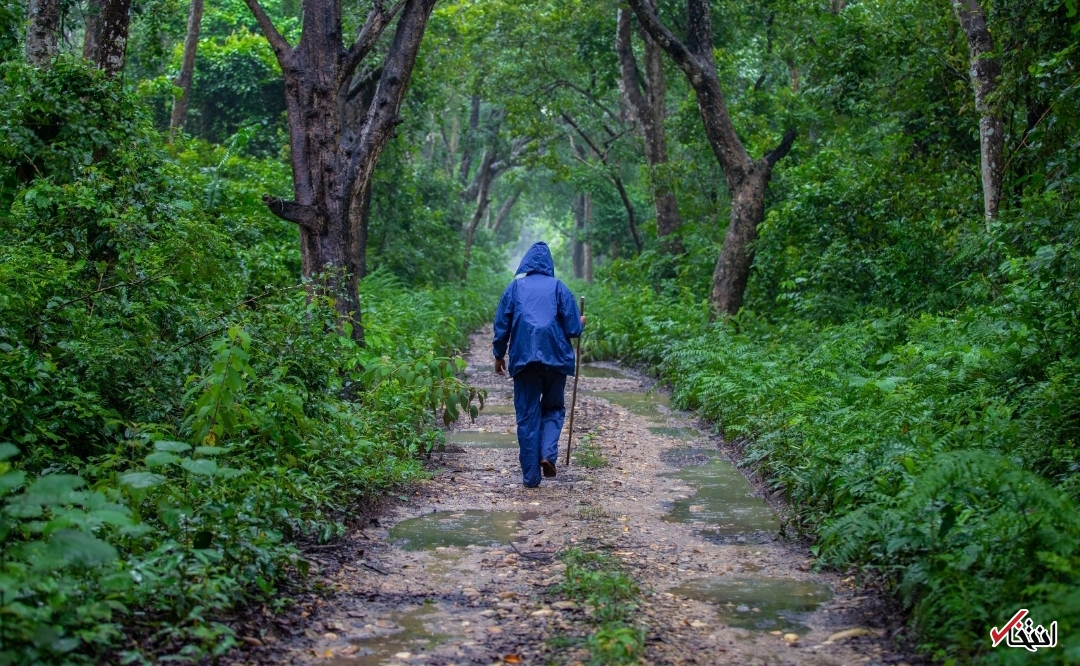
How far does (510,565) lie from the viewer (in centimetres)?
607

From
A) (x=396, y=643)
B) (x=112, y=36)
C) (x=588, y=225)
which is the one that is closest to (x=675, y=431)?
(x=396, y=643)

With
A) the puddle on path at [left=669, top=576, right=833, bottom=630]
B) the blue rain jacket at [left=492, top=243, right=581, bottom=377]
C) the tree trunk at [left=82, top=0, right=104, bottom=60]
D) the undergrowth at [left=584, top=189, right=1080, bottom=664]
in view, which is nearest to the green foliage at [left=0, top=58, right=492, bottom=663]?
the blue rain jacket at [left=492, top=243, right=581, bottom=377]

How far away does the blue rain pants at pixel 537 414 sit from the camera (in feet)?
27.5

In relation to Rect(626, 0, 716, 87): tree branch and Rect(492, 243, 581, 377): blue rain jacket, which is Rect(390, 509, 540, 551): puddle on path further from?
Rect(626, 0, 716, 87): tree branch

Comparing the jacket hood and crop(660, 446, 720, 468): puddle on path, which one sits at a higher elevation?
the jacket hood

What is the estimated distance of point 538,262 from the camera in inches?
350

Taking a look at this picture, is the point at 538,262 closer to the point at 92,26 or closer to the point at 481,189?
the point at 92,26

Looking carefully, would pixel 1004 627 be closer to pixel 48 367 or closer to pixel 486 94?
pixel 48 367

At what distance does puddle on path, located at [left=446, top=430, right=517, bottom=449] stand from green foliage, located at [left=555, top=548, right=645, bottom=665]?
13.7 ft

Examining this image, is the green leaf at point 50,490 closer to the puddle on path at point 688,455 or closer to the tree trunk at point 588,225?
the puddle on path at point 688,455

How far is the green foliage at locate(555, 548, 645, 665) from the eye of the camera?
444cm

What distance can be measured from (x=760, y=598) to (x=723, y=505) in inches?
86.8

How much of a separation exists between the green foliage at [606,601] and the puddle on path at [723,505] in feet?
4.21

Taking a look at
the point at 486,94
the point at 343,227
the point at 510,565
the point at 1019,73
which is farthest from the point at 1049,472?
the point at 486,94
